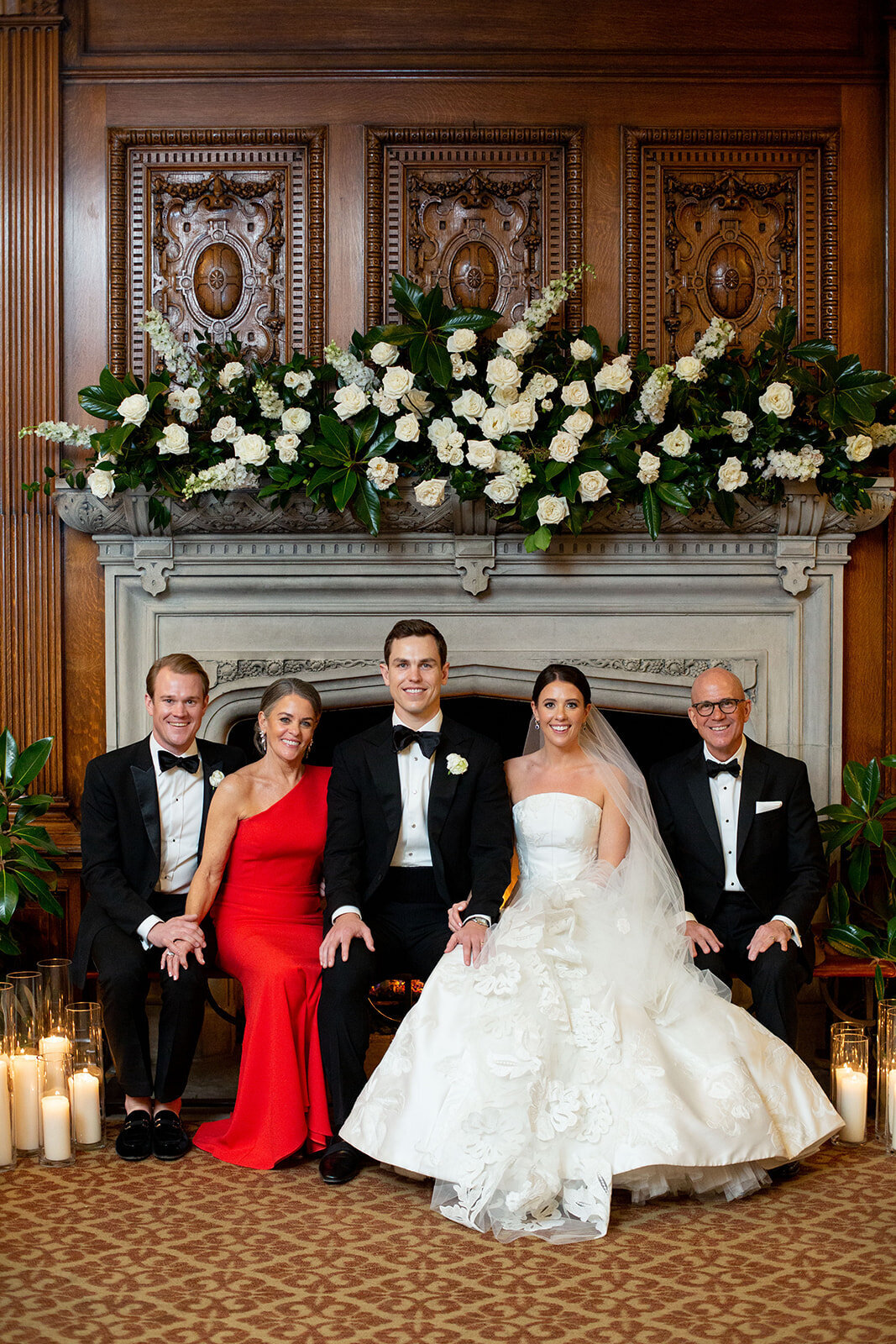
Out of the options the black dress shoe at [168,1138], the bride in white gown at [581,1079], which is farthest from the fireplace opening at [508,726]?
the black dress shoe at [168,1138]

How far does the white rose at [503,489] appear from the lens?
4.34m

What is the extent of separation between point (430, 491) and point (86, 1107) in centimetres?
234

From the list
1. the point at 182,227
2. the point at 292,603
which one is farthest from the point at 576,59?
the point at 292,603

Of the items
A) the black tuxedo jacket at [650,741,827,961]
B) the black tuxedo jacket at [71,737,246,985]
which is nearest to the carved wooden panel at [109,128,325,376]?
the black tuxedo jacket at [71,737,246,985]

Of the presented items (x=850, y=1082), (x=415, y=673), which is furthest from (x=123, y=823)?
(x=850, y=1082)

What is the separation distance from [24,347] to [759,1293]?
13.4ft

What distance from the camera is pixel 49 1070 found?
3.57 meters

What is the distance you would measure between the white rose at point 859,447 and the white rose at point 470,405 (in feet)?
4.49

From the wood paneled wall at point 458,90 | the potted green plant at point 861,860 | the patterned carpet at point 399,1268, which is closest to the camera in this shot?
the patterned carpet at point 399,1268

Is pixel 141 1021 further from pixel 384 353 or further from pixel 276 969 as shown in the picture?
pixel 384 353

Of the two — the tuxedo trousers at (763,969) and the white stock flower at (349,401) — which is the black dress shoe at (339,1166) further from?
the white stock flower at (349,401)

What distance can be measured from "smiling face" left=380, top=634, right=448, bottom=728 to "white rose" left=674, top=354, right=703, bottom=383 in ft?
4.73

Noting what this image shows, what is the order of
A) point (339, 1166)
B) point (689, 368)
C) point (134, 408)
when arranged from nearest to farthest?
point (339, 1166), point (134, 408), point (689, 368)

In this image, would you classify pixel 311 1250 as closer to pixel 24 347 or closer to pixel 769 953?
pixel 769 953
